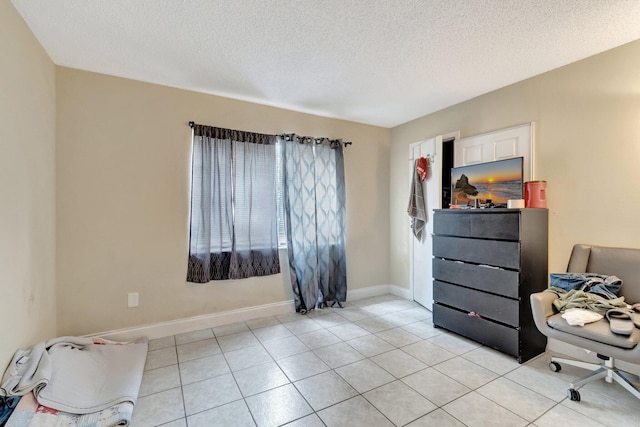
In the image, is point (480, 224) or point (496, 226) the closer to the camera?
point (496, 226)

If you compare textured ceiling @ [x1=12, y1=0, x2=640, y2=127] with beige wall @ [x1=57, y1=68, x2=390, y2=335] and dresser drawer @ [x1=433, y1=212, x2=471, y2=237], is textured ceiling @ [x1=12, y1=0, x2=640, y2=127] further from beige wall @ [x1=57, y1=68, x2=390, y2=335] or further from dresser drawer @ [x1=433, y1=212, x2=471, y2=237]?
dresser drawer @ [x1=433, y1=212, x2=471, y2=237]

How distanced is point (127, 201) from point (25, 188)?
784 mm

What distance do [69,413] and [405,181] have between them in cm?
392

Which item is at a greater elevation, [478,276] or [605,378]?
[478,276]

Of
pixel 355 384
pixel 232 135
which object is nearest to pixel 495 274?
pixel 355 384

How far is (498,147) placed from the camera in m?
2.86

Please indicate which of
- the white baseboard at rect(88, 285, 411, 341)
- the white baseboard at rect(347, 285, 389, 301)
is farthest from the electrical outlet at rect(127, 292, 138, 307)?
the white baseboard at rect(347, 285, 389, 301)

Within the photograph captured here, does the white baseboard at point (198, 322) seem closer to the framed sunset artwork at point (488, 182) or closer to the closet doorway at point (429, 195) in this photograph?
the closet doorway at point (429, 195)

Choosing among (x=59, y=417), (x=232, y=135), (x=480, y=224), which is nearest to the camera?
(x=59, y=417)

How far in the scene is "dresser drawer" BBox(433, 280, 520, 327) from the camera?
232cm

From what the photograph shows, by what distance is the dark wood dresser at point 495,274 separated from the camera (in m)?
2.29

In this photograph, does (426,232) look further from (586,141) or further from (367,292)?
(586,141)

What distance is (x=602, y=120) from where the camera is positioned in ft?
7.32

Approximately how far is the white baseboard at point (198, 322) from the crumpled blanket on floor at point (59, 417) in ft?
3.19
